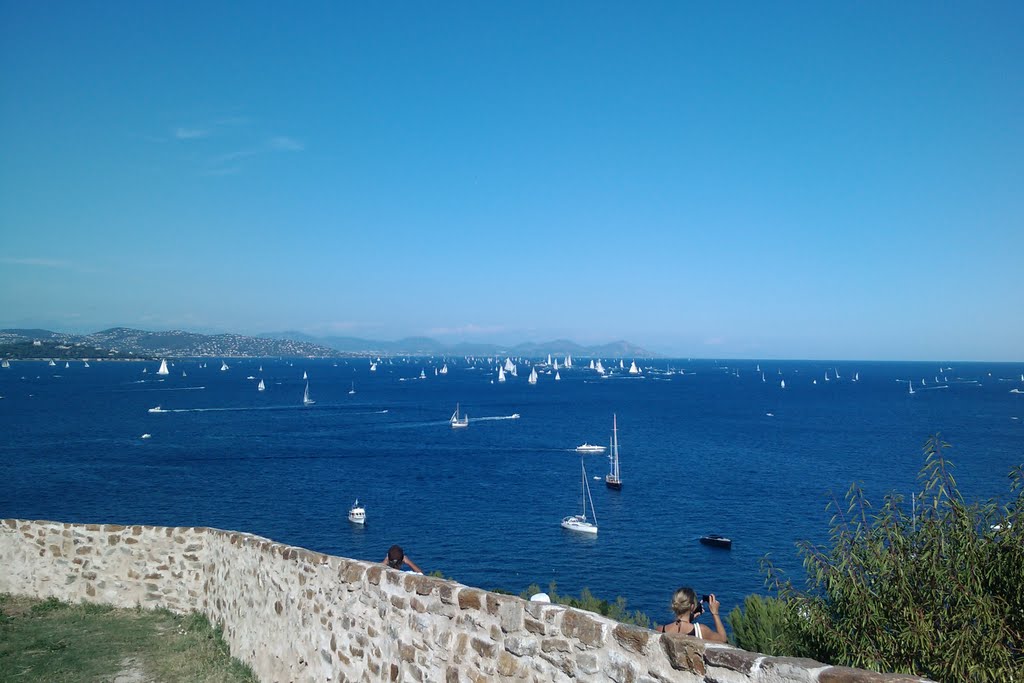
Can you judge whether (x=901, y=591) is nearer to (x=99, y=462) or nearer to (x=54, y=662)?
(x=54, y=662)

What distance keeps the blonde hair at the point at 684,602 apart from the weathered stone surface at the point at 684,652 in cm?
121

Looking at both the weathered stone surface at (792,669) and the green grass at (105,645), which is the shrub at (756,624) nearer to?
the green grass at (105,645)

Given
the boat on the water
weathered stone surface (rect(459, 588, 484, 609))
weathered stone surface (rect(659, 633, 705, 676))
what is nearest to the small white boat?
the boat on the water

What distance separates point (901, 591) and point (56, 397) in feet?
480

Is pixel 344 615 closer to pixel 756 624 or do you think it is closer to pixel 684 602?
pixel 684 602

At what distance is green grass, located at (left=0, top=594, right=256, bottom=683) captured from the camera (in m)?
8.16

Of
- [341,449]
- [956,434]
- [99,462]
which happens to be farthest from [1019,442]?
[99,462]

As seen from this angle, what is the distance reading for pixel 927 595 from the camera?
612cm

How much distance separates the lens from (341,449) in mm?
72312

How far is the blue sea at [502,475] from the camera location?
127 feet

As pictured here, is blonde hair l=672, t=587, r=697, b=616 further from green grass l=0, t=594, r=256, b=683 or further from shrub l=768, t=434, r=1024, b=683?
green grass l=0, t=594, r=256, b=683

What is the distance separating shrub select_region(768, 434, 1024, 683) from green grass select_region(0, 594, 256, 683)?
639 cm

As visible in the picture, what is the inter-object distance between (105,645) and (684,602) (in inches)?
298

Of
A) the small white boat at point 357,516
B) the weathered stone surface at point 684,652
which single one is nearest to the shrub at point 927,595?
the weathered stone surface at point 684,652
